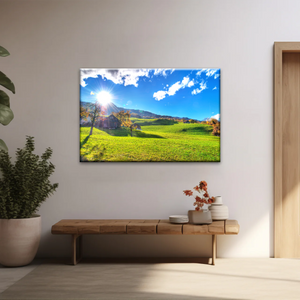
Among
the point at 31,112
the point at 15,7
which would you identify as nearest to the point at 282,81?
the point at 31,112

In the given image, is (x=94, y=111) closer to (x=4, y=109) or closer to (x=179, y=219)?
(x=4, y=109)

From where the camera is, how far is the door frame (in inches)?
146

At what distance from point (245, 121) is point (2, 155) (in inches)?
107

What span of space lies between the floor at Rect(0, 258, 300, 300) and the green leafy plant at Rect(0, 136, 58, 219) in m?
0.59

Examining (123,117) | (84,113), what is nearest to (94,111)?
(84,113)

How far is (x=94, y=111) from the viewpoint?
12.5 ft

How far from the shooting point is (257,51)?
3.80 meters

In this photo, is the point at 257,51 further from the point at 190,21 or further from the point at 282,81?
the point at 190,21

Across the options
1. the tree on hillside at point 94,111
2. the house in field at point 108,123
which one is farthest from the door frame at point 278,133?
the tree on hillside at point 94,111

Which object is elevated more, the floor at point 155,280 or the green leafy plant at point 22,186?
the green leafy plant at point 22,186

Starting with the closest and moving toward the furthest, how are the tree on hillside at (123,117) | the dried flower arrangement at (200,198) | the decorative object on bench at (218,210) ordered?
the dried flower arrangement at (200,198) < the decorative object on bench at (218,210) < the tree on hillside at (123,117)

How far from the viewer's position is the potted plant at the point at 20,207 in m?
3.29

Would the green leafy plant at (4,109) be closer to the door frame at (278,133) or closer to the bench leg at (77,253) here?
the bench leg at (77,253)

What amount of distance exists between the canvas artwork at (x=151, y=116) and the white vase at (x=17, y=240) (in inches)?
37.1
